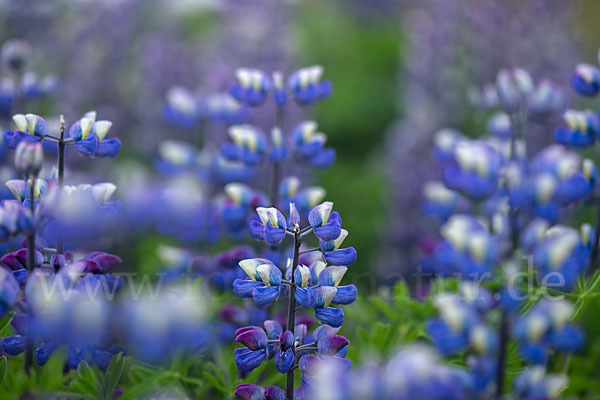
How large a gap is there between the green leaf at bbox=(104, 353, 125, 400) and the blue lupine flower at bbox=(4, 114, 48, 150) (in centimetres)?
33

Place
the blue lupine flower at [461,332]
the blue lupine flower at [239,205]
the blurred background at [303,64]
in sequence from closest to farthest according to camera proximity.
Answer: the blue lupine flower at [461,332], the blue lupine flower at [239,205], the blurred background at [303,64]

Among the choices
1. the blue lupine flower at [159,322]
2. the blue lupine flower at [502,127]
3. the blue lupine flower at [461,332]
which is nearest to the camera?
the blue lupine flower at [461,332]

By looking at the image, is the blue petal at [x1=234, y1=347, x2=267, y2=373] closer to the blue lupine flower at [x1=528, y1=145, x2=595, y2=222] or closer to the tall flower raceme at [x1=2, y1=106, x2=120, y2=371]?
the tall flower raceme at [x1=2, y1=106, x2=120, y2=371]

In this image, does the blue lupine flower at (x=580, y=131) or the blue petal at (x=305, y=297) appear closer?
the blue petal at (x=305, y=297)

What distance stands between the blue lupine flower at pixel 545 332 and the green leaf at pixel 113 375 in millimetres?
525

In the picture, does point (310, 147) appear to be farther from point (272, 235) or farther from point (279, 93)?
point (272, 235)

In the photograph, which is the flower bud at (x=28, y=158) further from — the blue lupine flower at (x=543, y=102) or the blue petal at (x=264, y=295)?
the blue lupine flower at (x=543, y=102)

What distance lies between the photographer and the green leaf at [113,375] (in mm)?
826

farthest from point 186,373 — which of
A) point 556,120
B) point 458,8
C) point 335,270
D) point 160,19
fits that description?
point 160,19

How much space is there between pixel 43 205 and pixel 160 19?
2.83 m

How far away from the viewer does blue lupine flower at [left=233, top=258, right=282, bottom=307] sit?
813 millimetres

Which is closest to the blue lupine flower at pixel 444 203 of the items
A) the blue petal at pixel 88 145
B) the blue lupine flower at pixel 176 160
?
the blue lupine flower at pixel 176 160

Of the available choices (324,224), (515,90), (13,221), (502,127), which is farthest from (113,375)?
(502,127)

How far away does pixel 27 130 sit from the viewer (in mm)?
869
